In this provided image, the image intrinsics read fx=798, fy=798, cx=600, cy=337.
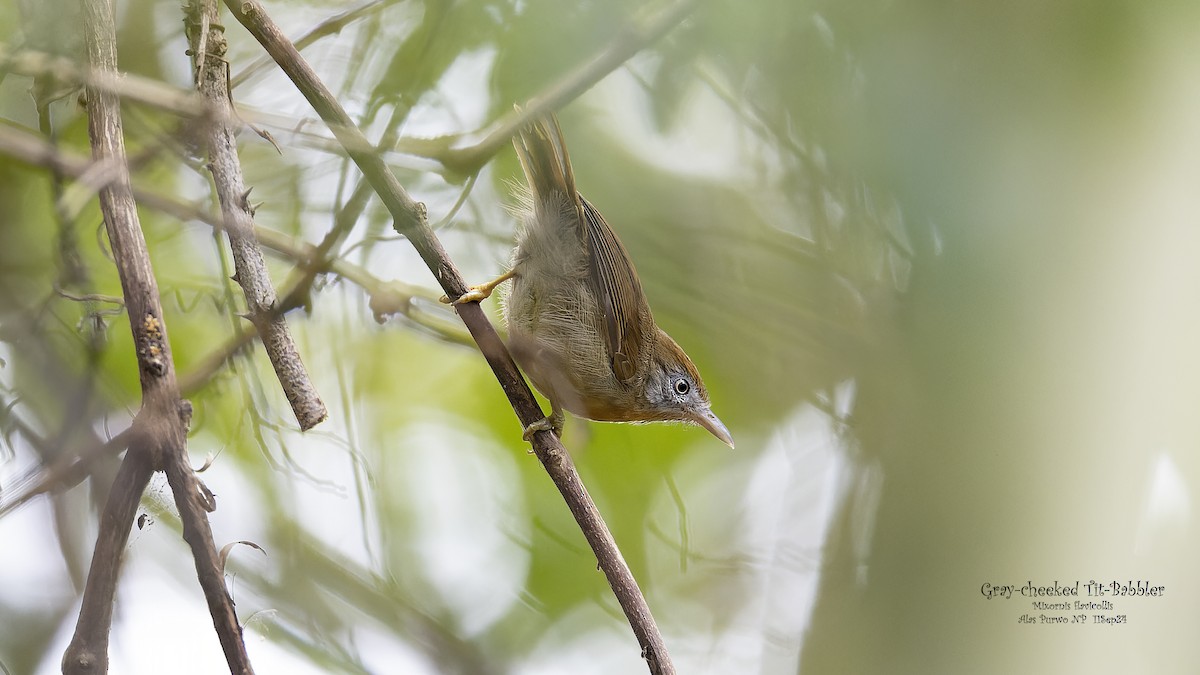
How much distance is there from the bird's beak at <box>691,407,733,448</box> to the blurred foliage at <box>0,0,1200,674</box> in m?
0.13

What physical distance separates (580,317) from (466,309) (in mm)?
281

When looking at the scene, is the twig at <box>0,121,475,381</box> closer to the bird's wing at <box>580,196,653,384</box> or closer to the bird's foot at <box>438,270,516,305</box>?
the bird's foot at <box>438,270,516,305</box>

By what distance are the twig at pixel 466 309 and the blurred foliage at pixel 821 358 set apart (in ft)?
0.86

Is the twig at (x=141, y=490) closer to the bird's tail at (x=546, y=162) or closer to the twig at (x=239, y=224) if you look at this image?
the twig at (x=239, y=224)

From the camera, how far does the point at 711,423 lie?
3.84 ft

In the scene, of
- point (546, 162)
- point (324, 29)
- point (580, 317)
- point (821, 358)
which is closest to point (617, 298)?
point (580, 317)

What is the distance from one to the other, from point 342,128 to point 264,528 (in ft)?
1.83

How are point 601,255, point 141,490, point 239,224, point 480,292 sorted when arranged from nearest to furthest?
point 141,490, point 239,224, point 480,292, point 601,255

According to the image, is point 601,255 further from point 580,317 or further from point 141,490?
point 141,490

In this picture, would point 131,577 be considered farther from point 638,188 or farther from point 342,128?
point 638,188

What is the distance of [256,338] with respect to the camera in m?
0.92

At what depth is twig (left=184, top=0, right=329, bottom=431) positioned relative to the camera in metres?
0.64

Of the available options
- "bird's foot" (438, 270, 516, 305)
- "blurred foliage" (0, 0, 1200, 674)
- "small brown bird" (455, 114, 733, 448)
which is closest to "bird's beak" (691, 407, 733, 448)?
"small brown bird" (455, 114, 733, 448)

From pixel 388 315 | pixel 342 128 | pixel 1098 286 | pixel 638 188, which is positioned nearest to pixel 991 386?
pixel 1098 286
